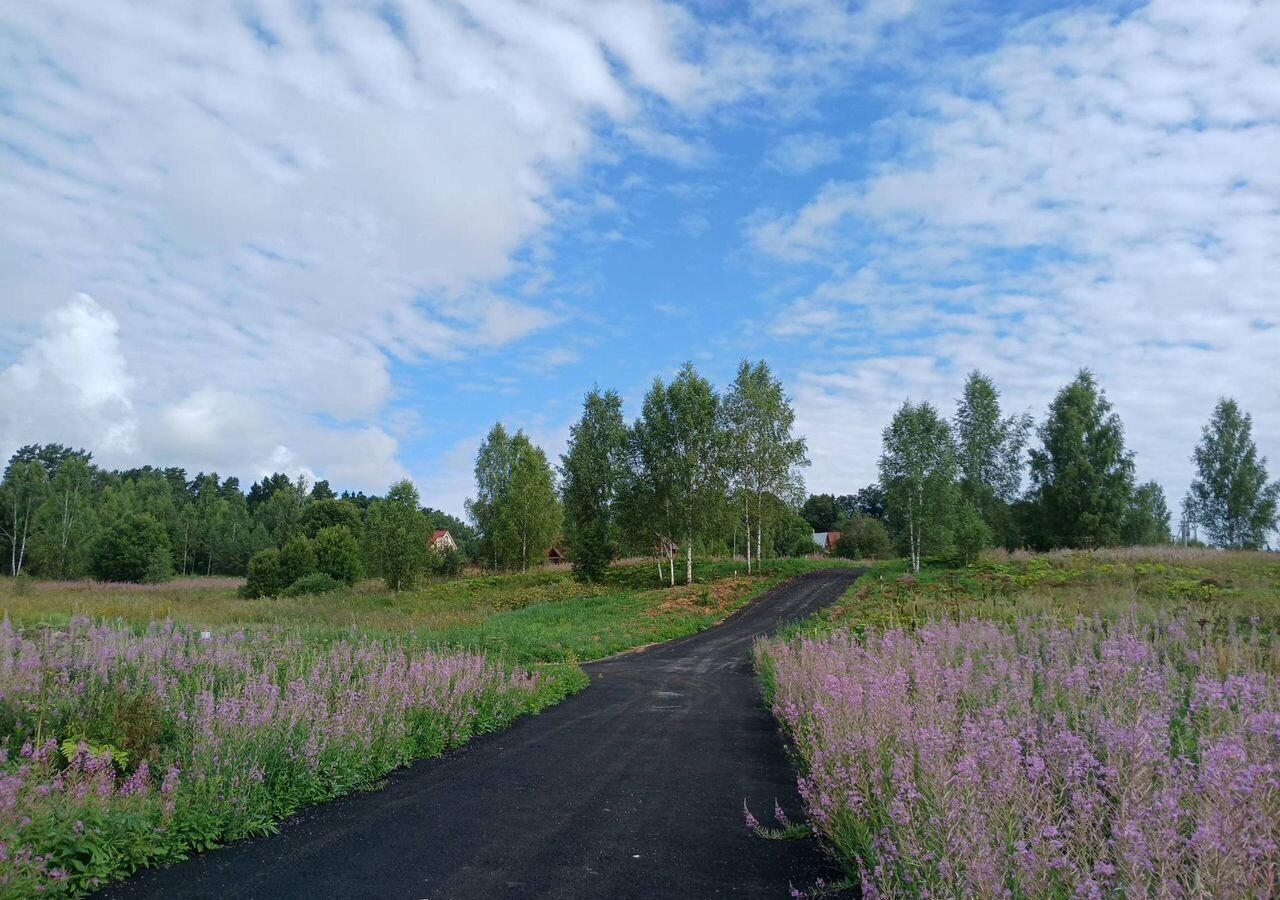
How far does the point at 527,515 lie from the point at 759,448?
1951 centimetres

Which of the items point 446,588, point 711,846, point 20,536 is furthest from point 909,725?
point 20,536

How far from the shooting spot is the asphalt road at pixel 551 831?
486cm

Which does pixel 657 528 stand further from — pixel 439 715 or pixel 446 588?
pixel 439 715

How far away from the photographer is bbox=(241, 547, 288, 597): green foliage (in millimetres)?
47688

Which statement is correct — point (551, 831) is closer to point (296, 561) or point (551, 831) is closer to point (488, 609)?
point (488, 609)

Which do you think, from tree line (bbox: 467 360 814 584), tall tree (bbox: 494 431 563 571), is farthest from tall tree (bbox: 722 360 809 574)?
tall tree (bbox: 494 431 563 571)

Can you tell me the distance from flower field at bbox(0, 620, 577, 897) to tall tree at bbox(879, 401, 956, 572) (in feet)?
103

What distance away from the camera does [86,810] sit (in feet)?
16.4

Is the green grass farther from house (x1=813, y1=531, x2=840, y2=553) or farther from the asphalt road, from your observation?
house (x1=813, y1=531, x2=840, y2=553)

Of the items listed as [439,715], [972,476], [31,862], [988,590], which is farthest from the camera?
[972,476]

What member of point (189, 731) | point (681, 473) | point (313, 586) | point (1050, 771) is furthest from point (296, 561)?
point (1050, 771)

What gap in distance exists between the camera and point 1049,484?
45.6m

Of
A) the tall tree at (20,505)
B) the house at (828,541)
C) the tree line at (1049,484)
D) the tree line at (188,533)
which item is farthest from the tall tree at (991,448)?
the tall tree at (20,505)

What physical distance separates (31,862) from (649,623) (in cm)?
2413
